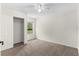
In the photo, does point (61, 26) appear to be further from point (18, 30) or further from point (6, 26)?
point (6, 26)

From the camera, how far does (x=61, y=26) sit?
4895 mm

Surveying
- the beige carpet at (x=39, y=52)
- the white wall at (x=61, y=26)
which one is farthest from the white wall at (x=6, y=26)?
the white wall at (x=61, y=26)

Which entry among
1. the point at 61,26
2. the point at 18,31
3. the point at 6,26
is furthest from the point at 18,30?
the point at 61,26

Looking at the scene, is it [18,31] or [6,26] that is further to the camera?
[18,31]

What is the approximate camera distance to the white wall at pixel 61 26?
4.16 meters

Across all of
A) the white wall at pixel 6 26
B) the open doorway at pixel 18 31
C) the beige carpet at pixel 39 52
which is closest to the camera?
the beige carpet at pixel 39 52

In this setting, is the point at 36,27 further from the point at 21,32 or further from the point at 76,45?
the point at 76,45

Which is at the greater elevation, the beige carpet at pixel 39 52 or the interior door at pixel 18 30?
the interior door at pixel 18 30

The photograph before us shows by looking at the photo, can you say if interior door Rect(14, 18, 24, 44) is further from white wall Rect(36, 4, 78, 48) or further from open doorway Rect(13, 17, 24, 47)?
white wall Rect(36, 4, 78, 48)

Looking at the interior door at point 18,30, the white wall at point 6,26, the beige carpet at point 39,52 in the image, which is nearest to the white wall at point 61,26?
the beige carpet at point 39,52

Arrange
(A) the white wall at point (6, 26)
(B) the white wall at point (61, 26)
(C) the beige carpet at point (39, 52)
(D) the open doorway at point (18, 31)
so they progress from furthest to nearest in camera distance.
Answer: (D) the open doorway at point (18, 31) → (B) the white wall at point (61, 26) → (A) the white wall at point (6, 26) → (C) the beige carpet at point (39, 52)

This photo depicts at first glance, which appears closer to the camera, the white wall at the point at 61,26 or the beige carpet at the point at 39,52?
the beige carpet at the point at 39,52

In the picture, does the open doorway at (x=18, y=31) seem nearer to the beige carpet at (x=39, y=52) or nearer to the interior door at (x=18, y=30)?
the interior door at (x=18, y=30)

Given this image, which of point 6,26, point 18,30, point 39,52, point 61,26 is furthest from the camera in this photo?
point 18,30
